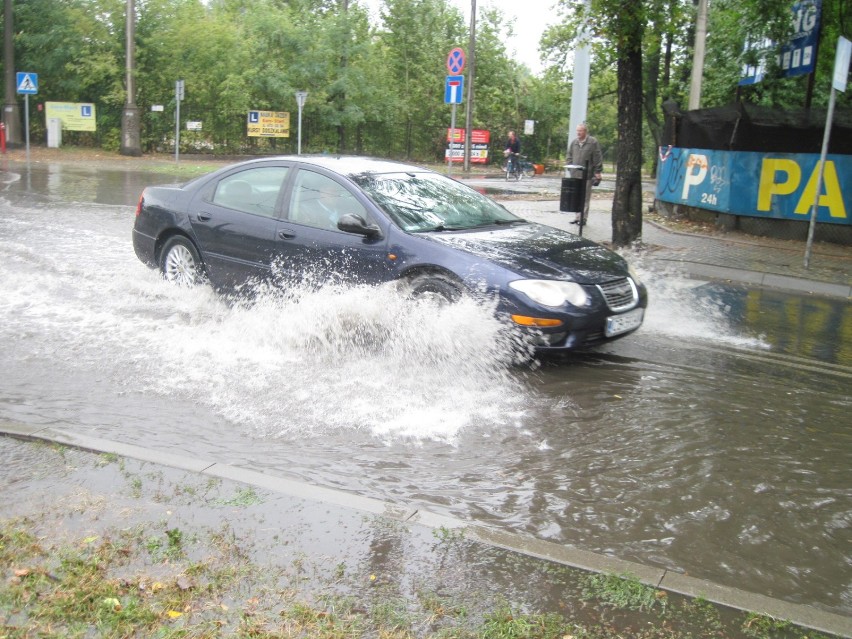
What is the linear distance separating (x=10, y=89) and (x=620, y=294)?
33.9 metres

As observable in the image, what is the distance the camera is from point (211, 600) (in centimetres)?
327

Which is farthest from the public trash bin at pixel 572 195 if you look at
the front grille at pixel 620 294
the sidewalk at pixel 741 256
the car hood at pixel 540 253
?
the front grille at pixel 620 294

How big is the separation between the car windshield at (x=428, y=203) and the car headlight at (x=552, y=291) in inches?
44.2

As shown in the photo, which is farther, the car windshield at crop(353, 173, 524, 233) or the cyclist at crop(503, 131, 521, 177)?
the cyclist at crop(503, 131, 521, 177)

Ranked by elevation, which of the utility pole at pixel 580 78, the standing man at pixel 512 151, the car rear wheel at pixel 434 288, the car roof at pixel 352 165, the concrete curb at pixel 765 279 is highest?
the utility pole at pixel 580 78

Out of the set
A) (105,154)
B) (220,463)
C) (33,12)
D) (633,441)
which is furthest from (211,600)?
(33,12)

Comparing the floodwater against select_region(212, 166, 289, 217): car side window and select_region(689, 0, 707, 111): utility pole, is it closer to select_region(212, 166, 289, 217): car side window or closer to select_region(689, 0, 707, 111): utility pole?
select_region(212, 166, 289, 217): car side window

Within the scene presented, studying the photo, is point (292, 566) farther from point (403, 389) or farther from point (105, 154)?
point (105, 154)

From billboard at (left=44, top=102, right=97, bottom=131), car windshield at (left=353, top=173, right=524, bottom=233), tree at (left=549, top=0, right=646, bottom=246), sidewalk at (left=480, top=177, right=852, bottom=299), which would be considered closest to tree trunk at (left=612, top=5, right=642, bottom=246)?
tree at (left=549, top=0, right=646, bottom=246)

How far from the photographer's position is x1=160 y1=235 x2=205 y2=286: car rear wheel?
8422mm

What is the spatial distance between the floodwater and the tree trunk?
478 cm

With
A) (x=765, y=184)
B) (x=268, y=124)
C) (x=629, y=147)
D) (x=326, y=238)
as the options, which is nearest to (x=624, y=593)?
(x=326, y=238)

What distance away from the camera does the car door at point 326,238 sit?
7027 millimetres

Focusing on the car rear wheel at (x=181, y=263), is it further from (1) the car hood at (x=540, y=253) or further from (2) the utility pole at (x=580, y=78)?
(2) the utility pole at (x=580, y=78)
